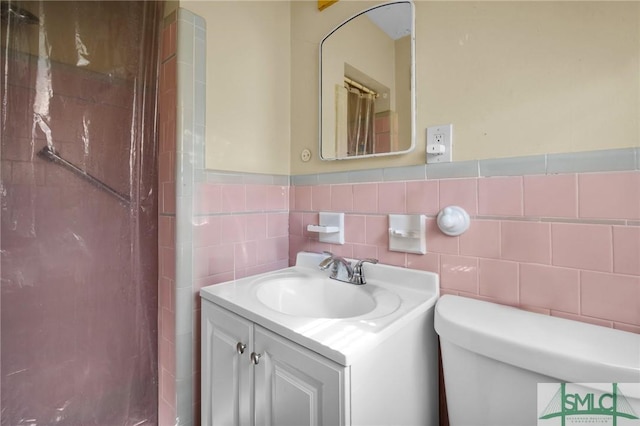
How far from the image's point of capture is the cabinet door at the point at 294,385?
558mm

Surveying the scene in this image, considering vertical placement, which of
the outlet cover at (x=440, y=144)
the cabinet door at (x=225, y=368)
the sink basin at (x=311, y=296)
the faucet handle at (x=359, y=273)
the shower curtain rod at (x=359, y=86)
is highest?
the shower curtain rod at (x=359, y=86)

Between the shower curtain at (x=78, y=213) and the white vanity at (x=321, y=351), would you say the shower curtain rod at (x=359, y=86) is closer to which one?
the white vanity at (x=321, y=351)

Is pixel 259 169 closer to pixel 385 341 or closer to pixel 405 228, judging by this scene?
pixel 405 228

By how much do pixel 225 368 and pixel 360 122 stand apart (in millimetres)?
972

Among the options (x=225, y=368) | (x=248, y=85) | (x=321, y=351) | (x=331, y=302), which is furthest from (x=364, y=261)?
(x=248, y=85)

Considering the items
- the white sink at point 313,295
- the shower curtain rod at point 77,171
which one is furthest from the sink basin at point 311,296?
the shower curtain rod at point 77,171

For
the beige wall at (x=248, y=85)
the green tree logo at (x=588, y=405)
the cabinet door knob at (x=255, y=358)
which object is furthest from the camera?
the beige wall at (x=248, y=85)

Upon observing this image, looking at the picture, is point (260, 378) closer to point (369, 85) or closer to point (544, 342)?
point (544, 342)

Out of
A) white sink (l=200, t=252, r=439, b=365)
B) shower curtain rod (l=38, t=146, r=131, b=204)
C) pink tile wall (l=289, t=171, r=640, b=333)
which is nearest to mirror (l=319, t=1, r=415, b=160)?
pink tile wall (l=289, t=171, r=640, b=333)

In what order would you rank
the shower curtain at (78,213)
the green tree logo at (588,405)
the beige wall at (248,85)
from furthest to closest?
the beige wall at (248,85) < the shower curtain at (78,213) < the green tree logo at (588,405)

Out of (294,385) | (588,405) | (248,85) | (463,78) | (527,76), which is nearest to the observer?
(588,405)

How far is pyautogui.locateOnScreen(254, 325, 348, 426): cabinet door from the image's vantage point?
1.83ft

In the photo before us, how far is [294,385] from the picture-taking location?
25.1 inches

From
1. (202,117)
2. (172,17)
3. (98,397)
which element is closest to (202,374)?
(98,397)
